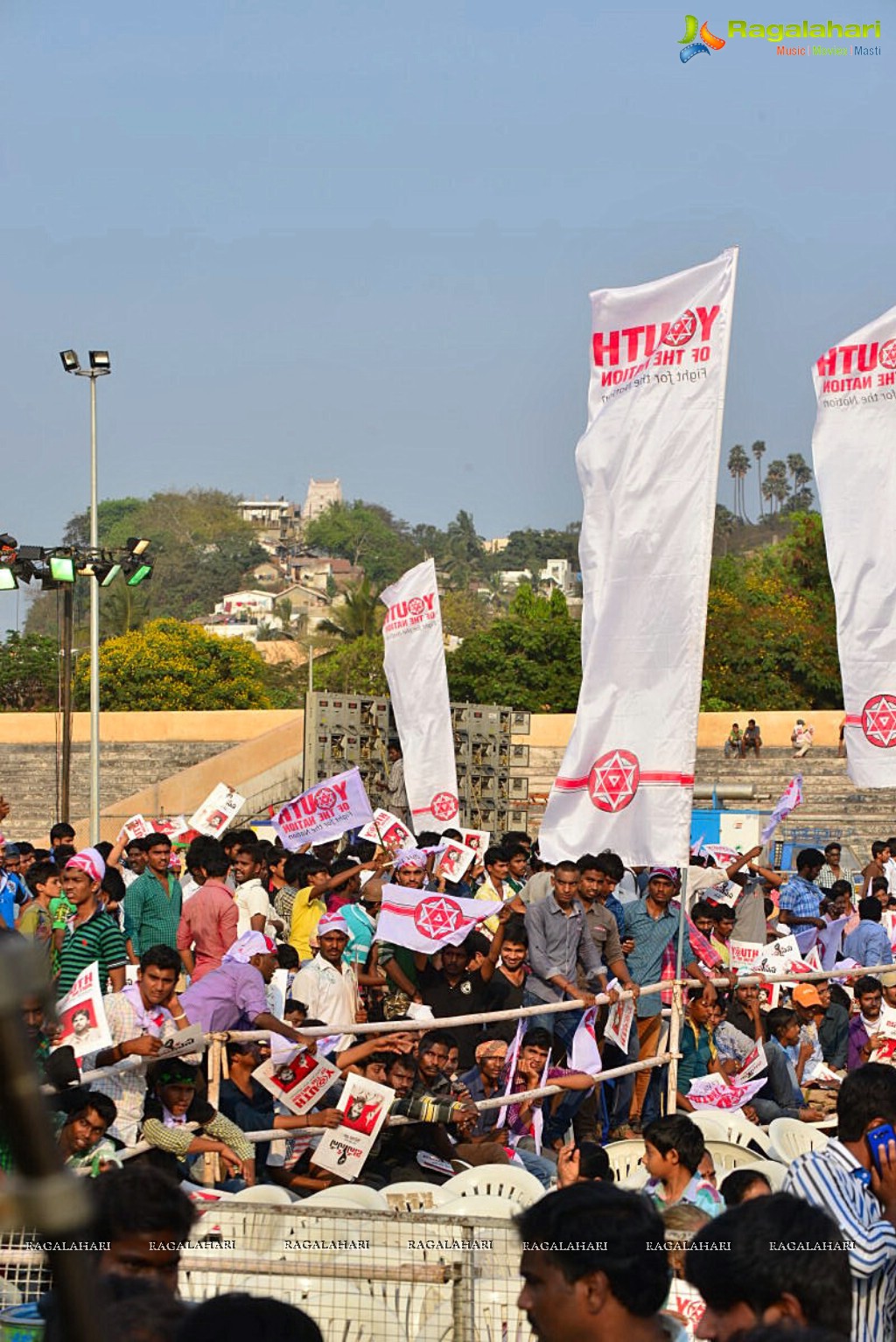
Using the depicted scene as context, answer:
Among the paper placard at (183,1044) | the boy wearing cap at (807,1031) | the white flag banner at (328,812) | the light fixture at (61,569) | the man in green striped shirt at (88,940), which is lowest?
the boy wearing cap at (807,1031)

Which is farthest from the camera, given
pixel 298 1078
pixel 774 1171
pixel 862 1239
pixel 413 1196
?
pixel 298 1078

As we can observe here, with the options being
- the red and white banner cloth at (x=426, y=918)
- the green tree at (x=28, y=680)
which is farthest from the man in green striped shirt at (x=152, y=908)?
the green tree at (x=28, y=680)

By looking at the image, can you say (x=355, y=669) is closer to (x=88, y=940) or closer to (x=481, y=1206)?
(x=88, y=940)

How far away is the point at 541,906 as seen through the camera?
32.1ft

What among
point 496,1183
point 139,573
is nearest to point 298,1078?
point 496,1183

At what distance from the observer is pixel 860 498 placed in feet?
46.3

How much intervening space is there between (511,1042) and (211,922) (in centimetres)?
189

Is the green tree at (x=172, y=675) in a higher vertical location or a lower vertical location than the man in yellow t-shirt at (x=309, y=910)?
higher

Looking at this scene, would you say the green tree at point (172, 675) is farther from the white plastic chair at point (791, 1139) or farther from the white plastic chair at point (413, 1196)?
the white plastic chair at point (413, 1196)

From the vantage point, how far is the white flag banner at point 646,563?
959 centimetres

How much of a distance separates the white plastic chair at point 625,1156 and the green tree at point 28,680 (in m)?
52.9

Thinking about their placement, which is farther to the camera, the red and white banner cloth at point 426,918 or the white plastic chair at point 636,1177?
the red and white banner cloth at point 426,918

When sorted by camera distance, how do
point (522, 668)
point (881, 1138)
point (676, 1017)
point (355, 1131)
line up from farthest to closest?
point (522, 668)
point (676, 1017)
point (355, 1131)
point (881, 1138)

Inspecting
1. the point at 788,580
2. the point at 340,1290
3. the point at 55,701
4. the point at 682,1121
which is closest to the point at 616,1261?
the point at 340,1290
